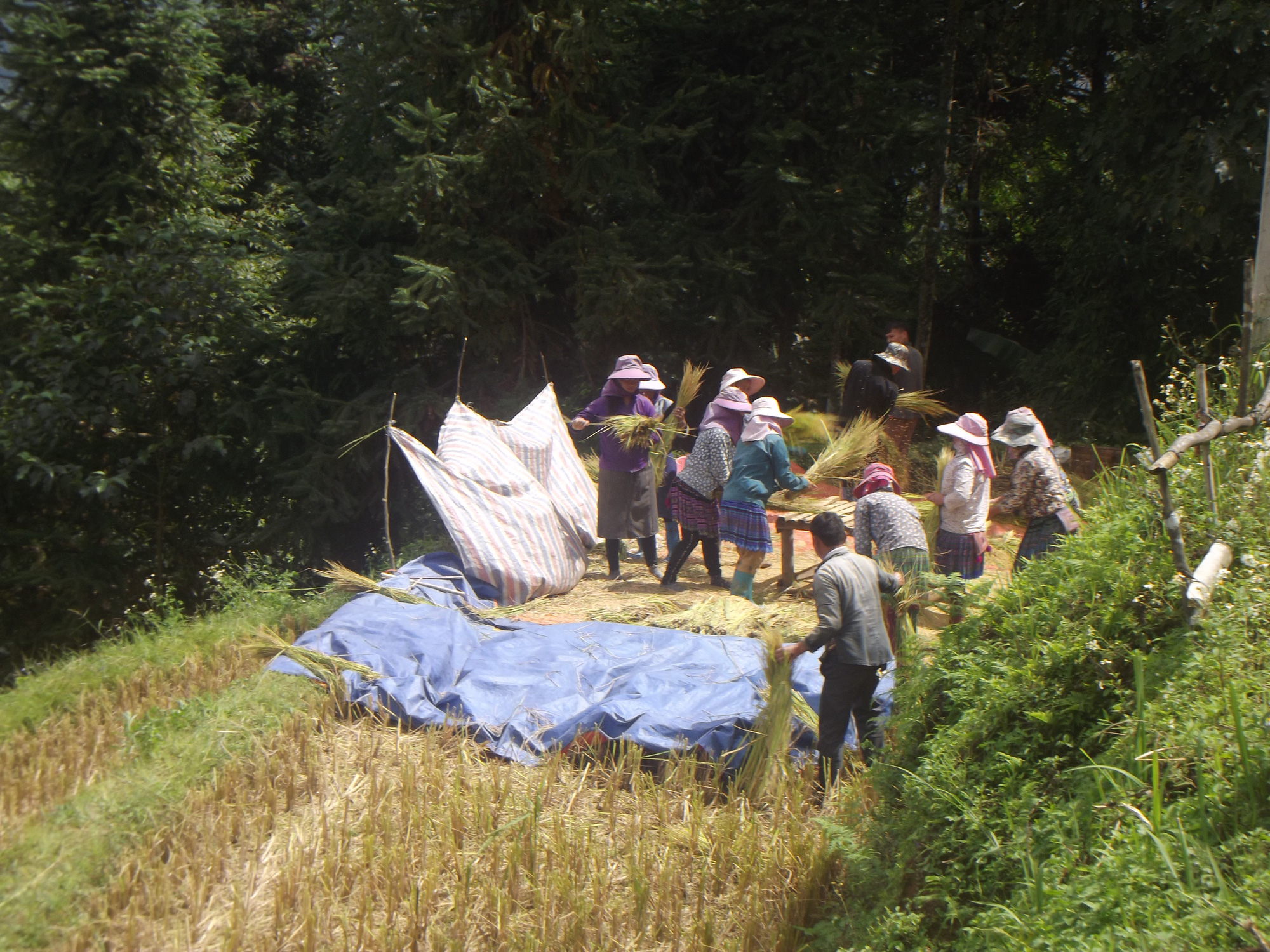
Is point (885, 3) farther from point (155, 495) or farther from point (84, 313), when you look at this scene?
point (155, 495)

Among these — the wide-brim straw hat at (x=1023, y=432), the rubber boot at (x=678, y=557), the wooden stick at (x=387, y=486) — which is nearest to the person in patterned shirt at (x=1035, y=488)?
the wide-brim straw hat at (x=1023, y=432)

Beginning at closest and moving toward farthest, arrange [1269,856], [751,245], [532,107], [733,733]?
[1269,856] → [733,733] → [532,107] → [751,245]

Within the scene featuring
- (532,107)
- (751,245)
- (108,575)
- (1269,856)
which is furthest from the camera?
(108,575)

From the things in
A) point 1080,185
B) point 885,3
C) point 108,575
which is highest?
point 885,3

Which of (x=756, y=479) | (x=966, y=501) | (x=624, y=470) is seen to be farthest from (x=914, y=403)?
(x=966, y=501)

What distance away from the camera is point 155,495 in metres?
13.0

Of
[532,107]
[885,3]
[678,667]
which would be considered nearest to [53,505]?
[532,107]

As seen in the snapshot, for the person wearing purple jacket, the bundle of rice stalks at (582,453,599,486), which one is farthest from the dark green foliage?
the bundle of rice stalks at (582,453,599,486)

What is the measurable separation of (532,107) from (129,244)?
4814 mm

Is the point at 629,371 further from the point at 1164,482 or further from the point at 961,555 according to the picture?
the point at 1164,482

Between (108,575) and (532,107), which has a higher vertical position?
(532,107)

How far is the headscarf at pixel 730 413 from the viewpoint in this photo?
273 inches

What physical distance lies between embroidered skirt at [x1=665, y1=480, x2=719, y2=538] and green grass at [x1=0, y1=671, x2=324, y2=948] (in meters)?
2.90

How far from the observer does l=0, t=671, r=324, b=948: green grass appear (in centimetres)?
330
